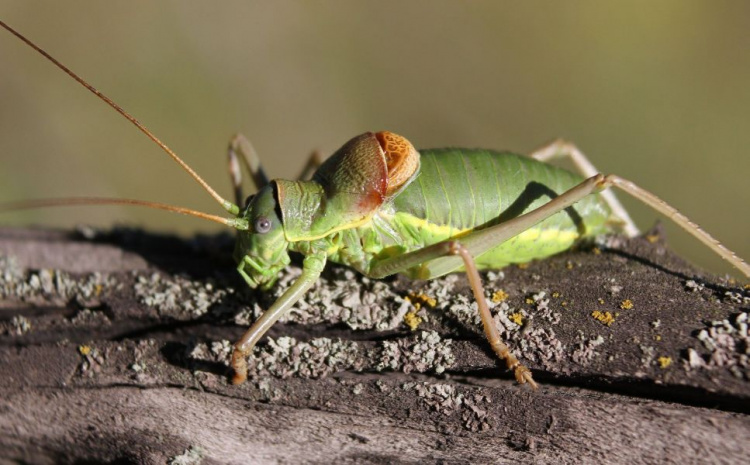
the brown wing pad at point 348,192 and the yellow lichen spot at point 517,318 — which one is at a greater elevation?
the brown wing pad at point 348,192

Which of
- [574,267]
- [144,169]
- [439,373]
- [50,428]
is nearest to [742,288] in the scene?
[574,267]

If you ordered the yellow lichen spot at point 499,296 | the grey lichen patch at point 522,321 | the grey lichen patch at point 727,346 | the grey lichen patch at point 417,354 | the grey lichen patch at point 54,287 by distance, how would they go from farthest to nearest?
the grey lichen patch at point 54,287 < the yellow lichen spot at point 499,296 < the grey lichen patch at point 417,354 < the grey lichen patch at point 522,321 < the grey lichen patch at point 727,346

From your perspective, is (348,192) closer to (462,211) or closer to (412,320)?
(462,211)

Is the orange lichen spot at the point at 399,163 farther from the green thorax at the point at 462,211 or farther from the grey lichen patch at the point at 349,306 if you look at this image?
the grey lichen patch at the point at 349,306

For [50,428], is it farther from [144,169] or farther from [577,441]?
[144,169]

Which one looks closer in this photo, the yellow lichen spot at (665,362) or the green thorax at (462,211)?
the yellow lichen spot at (665,362)

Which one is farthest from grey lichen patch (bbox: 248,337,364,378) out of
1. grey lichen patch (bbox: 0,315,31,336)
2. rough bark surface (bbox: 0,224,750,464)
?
grey lichen patch (bbox: 0,315,31,336)

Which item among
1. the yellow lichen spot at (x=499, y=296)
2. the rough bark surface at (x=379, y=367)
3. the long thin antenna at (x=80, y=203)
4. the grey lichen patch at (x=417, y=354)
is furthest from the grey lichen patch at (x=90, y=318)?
the yellow lichen spot at (x=499, y=296)
